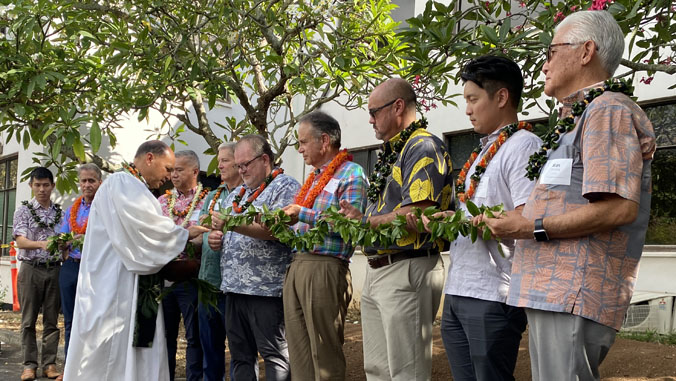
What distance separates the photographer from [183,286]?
596 cm

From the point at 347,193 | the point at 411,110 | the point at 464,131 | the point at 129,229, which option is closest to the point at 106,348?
the point at 129,229

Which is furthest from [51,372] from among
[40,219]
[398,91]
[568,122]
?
[568,122]

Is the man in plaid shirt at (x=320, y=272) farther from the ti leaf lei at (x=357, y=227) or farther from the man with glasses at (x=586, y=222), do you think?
the man with glasses at (x=586, y=222)

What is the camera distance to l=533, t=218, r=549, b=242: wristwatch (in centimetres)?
264

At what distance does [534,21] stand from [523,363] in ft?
10.4

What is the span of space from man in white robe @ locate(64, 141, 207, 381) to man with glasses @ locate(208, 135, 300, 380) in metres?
0.41

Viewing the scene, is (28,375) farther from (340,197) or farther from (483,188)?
(483,188)

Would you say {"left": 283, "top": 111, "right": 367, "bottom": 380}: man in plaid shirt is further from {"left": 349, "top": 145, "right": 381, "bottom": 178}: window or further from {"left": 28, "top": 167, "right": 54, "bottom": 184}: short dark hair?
{"left": 349, "top": 145, "right": 381, "bottom": 178}: window

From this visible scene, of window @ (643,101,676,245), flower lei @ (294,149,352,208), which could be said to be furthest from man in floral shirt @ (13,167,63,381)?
window @ (643,101,676,245)

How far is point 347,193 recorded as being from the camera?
4727mm

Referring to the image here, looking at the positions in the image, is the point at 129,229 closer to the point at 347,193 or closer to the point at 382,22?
the point at 347,193

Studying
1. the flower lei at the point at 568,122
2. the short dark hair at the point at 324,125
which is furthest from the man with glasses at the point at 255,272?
the flower lei at the point at 568,122

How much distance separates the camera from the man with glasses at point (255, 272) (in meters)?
5.08

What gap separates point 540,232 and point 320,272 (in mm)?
2185
